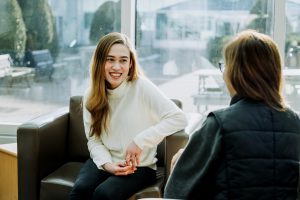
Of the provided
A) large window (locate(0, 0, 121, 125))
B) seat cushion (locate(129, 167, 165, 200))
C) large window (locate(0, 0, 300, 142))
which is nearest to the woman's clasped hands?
seat cushion (locate(129, 167, 165, 200))

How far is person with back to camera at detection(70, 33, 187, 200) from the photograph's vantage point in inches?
94.0

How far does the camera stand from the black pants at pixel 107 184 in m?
2.19

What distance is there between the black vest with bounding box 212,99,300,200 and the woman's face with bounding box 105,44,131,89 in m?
1.13

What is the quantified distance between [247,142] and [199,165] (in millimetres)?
158

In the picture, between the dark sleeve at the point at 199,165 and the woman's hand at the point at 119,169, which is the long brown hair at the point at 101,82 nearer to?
the woman's hand at the point at 119,169

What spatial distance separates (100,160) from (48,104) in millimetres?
1415

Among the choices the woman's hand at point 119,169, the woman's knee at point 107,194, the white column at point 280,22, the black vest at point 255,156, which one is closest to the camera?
the black vest at point 255,156

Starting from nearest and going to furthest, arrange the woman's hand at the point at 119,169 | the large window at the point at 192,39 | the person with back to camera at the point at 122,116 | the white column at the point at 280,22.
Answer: the woman's hand at the point at 119,169 < the person with back to camera at the point at 122,116 < the white column at the point at 280,22 < the large window at the point at 192,39

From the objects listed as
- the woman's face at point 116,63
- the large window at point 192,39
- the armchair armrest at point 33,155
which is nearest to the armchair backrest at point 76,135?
the armchair armrest at point 33,155

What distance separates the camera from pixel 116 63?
8.02 feet

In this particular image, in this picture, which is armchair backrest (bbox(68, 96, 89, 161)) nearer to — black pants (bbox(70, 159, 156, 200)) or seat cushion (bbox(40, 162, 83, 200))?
seat cushion (bbox(40, 162, 83, 200))

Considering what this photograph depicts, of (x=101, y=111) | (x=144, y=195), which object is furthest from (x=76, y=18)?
(x=144, y=195)

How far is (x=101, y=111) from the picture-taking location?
8.21 feet

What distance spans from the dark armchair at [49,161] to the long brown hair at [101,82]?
0.91 ft
